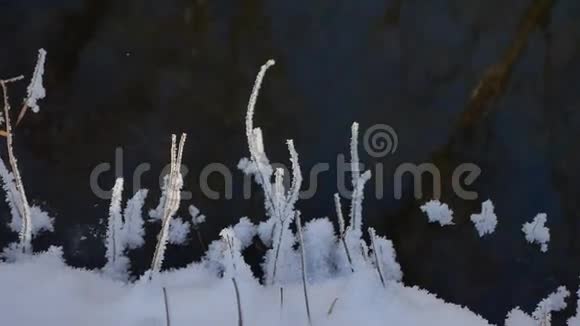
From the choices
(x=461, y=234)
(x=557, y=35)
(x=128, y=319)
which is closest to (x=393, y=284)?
(x=461, y=234)

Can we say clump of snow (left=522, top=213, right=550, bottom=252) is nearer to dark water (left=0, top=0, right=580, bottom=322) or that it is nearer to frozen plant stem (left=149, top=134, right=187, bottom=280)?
Answer: dark water (left=0, top=0, right=580, bottom=322)

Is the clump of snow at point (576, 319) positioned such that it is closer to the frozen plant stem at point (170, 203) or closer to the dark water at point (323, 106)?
the dark water at point (323, 106)

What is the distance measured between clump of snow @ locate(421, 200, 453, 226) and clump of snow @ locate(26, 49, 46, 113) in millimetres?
782

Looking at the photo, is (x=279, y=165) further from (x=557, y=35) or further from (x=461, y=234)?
(x=557, y=35)

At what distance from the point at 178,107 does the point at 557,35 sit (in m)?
0.77

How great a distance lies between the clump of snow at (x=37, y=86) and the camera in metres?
1.31

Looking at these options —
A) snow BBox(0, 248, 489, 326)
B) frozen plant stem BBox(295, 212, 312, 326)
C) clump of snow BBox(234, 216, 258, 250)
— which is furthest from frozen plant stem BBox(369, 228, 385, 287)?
clump of snow BBox(234, 216, 258, 250)

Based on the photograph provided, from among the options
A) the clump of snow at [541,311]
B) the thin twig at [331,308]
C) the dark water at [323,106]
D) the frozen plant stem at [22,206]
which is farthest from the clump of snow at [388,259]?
the frozen plant stem at [22,206]

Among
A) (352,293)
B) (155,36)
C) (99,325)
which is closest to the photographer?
(99,325)

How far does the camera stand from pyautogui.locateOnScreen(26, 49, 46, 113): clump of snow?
1.31m

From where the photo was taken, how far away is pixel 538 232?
54.1 inches

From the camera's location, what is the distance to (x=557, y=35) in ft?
4.49

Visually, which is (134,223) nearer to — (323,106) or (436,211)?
(323,106)

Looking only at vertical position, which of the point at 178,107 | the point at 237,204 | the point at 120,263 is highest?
the point at 178,107
